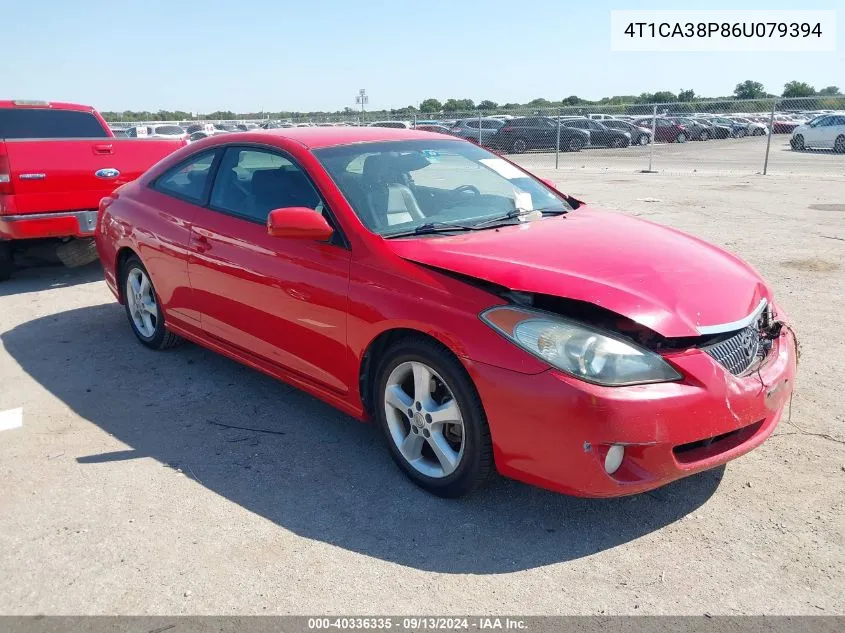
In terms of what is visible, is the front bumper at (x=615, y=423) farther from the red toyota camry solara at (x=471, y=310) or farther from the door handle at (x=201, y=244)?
the door handle at (x=201, y=244)

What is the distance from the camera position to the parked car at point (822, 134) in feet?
80.6

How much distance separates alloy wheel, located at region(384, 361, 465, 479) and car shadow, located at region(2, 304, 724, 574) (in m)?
0.16

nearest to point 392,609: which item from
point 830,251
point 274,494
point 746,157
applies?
point 274,494

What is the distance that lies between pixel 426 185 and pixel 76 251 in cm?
523

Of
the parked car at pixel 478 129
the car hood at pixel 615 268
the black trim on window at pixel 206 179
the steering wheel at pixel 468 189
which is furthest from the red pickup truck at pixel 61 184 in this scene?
the parked car at pixel 478 129

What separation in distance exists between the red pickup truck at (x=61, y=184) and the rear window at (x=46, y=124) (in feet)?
5.68

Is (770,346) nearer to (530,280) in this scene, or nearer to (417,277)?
(530,280)

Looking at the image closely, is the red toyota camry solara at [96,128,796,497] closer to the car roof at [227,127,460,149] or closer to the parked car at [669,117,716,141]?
the car roof at [227,127,460,149]

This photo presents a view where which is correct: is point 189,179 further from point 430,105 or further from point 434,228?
point 430,105

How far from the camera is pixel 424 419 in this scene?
3.23 m

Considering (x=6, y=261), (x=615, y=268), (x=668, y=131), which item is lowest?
(x=6, y=261)

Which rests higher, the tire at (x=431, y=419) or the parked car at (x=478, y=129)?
the parked car at (x=478, y=129)

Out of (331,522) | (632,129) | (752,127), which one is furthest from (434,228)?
(752,127)

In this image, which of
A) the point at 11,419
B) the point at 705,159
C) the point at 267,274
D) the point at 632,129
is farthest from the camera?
the point at 632,129
